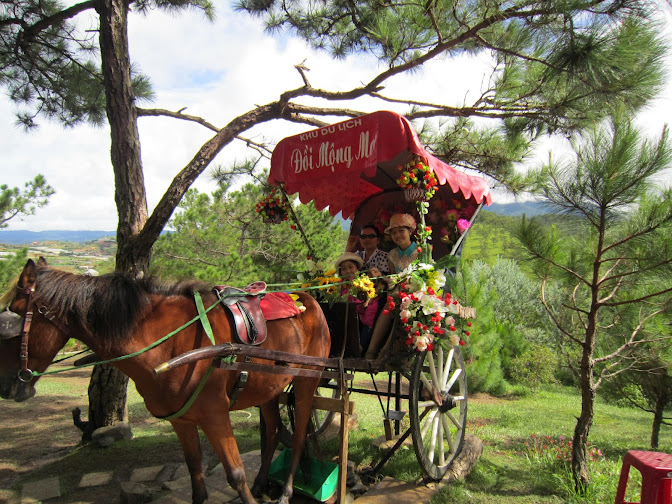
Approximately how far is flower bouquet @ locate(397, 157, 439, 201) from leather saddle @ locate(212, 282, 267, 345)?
1369 millimetres

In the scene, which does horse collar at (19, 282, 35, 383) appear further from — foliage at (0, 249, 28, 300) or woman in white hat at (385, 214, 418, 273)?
foliage at (0, 249, 28, 300)

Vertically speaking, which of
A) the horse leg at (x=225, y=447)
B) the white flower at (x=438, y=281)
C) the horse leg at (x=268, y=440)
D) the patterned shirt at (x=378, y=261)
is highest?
the patterned shirt at (x=378, y=261)

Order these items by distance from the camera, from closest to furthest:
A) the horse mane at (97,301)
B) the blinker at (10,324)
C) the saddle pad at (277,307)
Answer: the blinker at (10,324)
the horse mane at (97,301)
the saddle pad at (277,307)

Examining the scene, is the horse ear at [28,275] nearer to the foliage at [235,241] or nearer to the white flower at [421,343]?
the white flower at [421,343]

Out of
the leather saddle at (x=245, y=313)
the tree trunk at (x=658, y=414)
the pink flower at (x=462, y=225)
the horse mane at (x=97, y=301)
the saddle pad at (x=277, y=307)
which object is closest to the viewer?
the horse mane at (x=97, y=301)

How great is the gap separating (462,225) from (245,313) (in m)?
2.28

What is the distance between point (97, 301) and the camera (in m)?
2.57

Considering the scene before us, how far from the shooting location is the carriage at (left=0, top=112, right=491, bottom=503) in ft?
8.11

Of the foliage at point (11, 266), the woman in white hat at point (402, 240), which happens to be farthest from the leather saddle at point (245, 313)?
the foliage at point (11, 266)

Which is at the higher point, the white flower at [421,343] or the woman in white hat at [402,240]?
the woman in white hat at [402,240]

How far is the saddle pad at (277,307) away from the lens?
3.28 meters

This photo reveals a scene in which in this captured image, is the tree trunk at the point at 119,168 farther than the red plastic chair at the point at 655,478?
Yes

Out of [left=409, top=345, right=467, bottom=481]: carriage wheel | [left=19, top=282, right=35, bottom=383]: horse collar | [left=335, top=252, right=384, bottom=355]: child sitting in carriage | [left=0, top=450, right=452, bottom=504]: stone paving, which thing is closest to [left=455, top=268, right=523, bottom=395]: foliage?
[left=409, top=345, right=467, bottom=481]: carriage wheel

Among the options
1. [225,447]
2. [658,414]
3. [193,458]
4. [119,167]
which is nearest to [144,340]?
[225,447]
